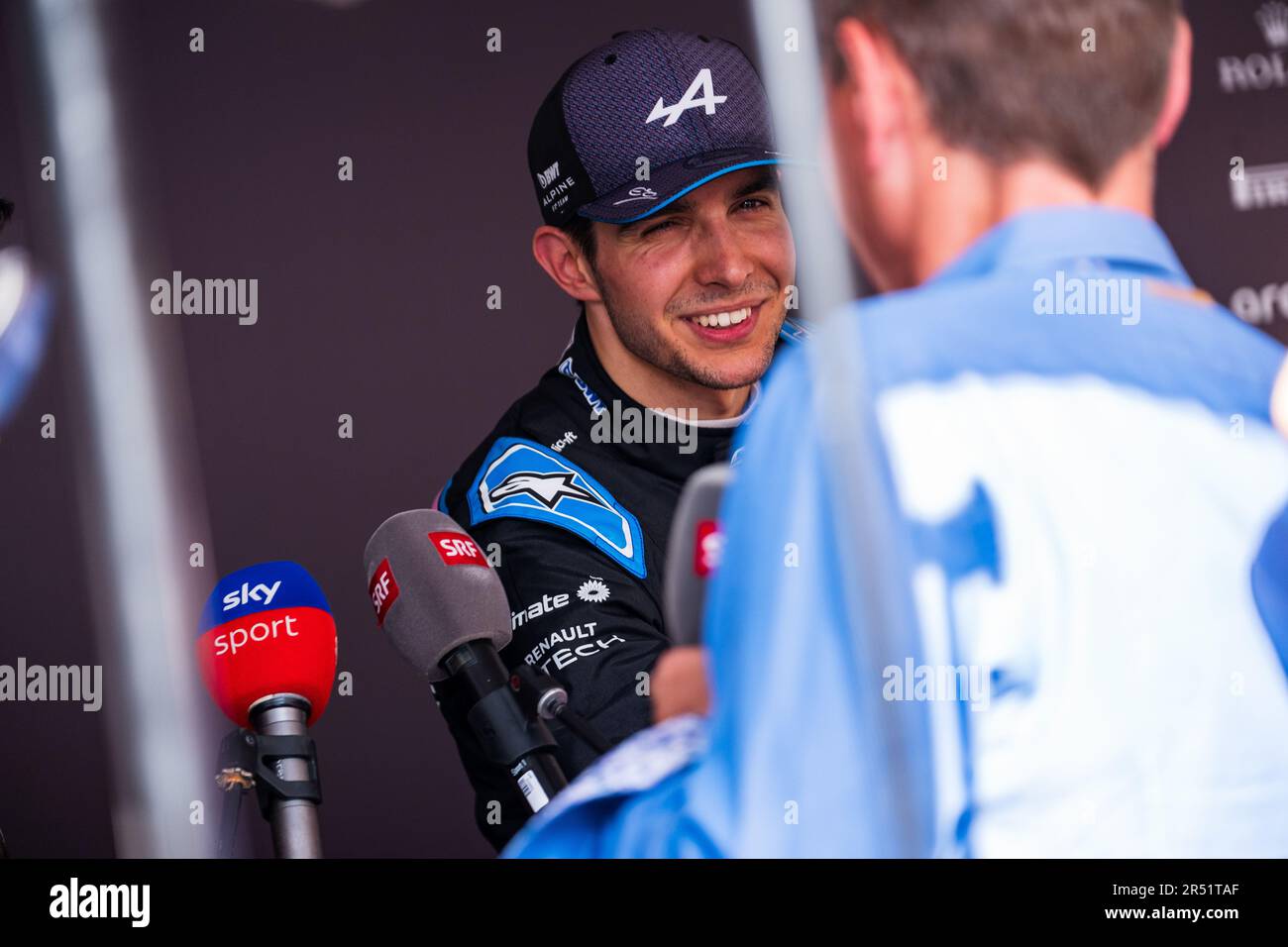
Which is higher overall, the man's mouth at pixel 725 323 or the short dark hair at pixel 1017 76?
the man's mouth at pixel 725 323

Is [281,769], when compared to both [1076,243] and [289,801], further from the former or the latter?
[1076,243]

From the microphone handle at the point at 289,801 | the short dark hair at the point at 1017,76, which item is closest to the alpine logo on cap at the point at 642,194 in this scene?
the short dark hair at the point at 1017,76

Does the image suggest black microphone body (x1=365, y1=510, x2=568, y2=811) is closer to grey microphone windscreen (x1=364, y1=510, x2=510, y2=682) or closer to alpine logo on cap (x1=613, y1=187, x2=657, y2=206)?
grey microphone windscreen (x1=364, y1=510, x2=510, y2=682)

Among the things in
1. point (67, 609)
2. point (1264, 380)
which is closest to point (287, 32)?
point (67, 609)

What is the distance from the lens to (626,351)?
72.4 inches

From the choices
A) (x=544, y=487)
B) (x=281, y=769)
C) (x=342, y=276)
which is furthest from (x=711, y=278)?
(x=281, y=769)

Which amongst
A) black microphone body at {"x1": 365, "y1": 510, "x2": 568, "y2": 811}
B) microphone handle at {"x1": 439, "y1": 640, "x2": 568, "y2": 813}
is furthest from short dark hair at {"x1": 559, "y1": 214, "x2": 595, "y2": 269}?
microphone handle at {"x1": 439, "y1": 640, "x2": 568, "y2": 813}

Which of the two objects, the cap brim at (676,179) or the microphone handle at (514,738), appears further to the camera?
the cap brim at (676,179)

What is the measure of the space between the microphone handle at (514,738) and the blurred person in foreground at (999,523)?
0.33 m

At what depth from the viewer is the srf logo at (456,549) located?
5.08 ft

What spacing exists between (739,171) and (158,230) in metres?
0.69

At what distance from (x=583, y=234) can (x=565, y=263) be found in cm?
4

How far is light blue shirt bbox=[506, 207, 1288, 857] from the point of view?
0.94 metres

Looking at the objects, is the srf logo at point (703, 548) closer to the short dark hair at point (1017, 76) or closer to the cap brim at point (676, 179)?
the short dark hair at point (1017, 76)
